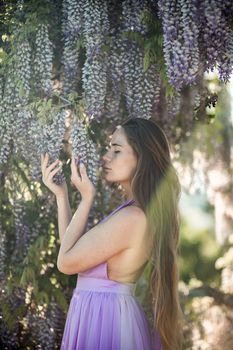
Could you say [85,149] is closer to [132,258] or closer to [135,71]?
[135,71]

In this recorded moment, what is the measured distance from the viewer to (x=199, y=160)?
6.54 meters

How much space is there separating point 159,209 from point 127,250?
23 centimetres

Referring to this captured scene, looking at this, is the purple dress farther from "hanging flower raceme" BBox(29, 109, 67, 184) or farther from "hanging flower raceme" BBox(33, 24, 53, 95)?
"hanging flower raceme" BBox(33, 24, 53, 95)

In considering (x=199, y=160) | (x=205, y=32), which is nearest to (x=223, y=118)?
(x=199, y=160)

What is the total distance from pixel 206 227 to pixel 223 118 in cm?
1027

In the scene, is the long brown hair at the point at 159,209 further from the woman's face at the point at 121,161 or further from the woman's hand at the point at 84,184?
the woman's hand at the point at 84,184

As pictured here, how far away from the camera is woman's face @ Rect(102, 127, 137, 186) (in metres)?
3.28

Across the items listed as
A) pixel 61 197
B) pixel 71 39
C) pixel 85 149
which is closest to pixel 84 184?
pixel 61 197

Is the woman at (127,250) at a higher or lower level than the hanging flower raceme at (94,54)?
lower

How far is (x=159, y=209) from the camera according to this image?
325 cm

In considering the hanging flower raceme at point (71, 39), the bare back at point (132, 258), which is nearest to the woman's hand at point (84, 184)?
the bare back at point (132, 258)

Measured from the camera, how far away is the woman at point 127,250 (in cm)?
313

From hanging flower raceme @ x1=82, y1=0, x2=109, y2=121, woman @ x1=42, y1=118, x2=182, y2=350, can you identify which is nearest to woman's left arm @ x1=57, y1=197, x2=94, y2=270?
woman @ x1=42, y1=118, x2=182, y2=350

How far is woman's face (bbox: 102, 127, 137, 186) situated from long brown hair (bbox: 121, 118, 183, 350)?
26 millimetres
